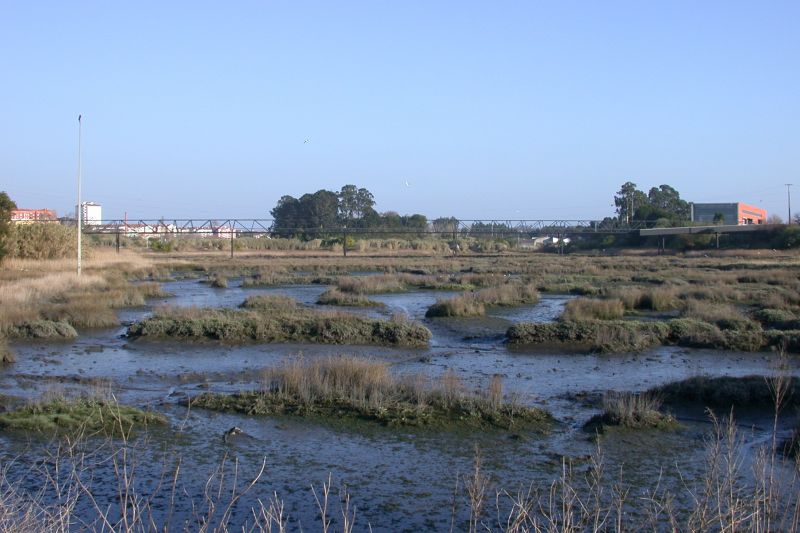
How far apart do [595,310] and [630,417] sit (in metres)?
16.2

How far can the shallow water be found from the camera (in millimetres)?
9539

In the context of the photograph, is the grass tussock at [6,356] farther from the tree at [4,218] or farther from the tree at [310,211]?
the tree at [310,211]

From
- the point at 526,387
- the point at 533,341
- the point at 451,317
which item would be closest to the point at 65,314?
the point at 451,317

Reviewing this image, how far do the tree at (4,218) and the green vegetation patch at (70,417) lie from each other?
3436cm

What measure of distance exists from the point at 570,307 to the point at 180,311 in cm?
1269

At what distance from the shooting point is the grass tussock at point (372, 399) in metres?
12.6

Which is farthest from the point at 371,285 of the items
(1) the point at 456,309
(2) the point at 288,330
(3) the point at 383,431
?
(3) the point at 383,431

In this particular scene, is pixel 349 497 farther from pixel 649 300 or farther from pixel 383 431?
pixel 649 300

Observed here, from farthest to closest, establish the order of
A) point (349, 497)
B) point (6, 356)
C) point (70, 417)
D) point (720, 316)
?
1. point (720, 316)
2. point (6, 356)
3. point (70, 417)
4. point (349, 497)

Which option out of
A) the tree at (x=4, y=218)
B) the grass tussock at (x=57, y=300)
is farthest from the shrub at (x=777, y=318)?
the tree at (x=4, y=218)

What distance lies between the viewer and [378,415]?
12625mm

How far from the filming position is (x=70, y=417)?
1155 cm

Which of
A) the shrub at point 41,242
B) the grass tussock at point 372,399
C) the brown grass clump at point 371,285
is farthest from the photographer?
the shrub at point 41,242

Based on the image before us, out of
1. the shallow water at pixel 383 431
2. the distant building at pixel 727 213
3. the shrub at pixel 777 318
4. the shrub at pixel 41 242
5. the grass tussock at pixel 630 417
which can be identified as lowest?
the shallow water at pixel 383 431
